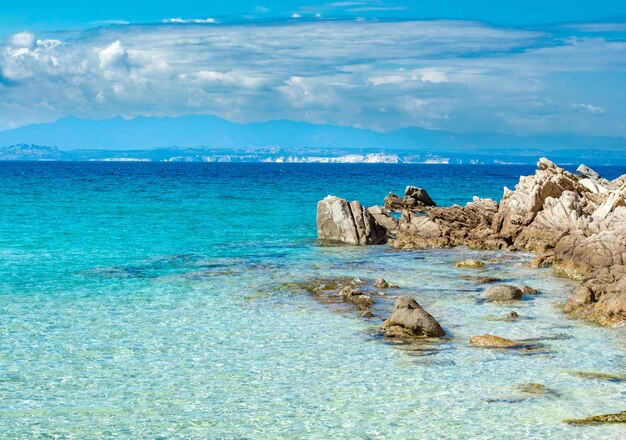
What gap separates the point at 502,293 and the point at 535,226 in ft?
46.5

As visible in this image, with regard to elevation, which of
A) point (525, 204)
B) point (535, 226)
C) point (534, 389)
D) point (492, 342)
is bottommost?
point (534, 389)

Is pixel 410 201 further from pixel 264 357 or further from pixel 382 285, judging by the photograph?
pixel 264 357

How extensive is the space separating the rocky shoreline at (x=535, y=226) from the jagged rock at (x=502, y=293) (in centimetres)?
279

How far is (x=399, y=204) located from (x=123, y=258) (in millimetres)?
31027

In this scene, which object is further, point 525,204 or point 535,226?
point 525,204

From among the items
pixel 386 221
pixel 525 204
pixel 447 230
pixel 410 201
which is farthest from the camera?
pixel 410 201

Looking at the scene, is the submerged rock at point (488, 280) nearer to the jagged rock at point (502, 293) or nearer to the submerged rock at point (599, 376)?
the jagged rock at point (502, 293)

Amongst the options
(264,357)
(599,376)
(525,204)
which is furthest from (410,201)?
(599,376)

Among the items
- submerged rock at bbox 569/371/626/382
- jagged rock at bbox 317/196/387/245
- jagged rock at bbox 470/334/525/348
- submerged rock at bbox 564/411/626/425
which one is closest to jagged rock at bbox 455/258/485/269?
jagged rock at bbox 317/196/387/245

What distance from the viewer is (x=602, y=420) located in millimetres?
13555

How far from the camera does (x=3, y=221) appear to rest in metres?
49.8

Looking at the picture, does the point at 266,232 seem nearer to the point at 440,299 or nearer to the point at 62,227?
the point at 62,227

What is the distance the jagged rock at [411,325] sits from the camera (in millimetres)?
19391

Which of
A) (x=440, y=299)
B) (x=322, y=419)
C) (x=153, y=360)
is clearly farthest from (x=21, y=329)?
(x=440, y=299)
